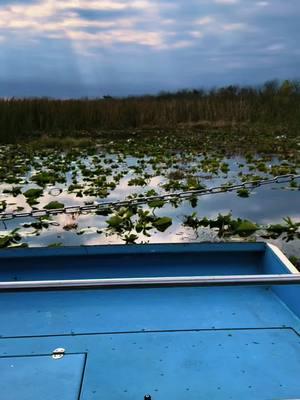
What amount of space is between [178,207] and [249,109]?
52.2ft

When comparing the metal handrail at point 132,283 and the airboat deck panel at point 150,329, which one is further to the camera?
the airboat deck panel at point 150,329

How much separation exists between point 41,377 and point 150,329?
2.51 ft

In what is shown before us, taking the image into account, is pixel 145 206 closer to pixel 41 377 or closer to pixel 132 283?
pixel 41 377

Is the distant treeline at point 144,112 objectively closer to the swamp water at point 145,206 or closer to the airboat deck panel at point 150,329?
the swamp water at point 145,206

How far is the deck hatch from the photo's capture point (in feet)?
6.37

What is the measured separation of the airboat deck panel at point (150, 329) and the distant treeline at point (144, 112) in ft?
44.9

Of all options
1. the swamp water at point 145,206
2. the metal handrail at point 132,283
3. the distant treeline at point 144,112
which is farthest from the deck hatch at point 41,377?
the distant treeline at point 144,112

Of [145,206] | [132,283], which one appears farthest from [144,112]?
[132,283]

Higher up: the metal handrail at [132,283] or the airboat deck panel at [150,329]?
the metal handrail at [132,283]

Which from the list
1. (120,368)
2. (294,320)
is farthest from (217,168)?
(120,368)

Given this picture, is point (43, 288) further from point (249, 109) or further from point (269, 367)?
point (249, 109)

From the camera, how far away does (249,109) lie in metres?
21.9

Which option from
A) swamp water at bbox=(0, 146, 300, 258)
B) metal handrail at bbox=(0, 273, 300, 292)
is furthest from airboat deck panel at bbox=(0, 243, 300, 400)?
swamp water at bbox=(0, 146, 300, 258)

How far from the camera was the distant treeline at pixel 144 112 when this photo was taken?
17.1 meters
